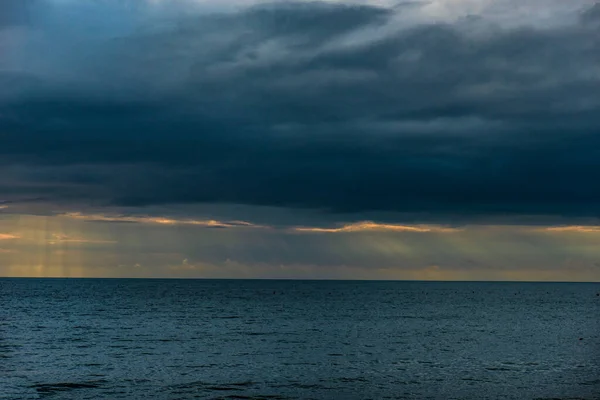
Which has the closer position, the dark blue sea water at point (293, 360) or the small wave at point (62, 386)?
the small wave at point (62, 386)

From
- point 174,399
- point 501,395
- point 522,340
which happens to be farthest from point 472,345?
point 174,399

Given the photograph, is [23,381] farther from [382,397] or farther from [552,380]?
[552,380]

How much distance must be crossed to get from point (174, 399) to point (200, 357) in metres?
21.9

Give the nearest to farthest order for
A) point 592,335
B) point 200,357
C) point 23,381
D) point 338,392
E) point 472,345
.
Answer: point 338,392, point 23,381, point 200,357, point 472,345, point 592,335

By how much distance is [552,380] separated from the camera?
58625mm

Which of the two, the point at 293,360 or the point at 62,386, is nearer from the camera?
the point at 62,386

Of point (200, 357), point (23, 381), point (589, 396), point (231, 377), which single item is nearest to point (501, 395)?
point (589, 396)

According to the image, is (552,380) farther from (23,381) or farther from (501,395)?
(23,381)

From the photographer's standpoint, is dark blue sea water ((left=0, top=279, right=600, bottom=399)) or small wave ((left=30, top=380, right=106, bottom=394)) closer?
small wave ((left=30, top=380, right=106, bottom=394))

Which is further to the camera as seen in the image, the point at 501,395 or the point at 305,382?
the point at 305,382

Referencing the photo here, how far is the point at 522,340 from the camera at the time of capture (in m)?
92.8

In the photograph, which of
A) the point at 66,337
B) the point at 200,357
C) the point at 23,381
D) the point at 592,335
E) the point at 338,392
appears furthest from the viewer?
the point at 592,335

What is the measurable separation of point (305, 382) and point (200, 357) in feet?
59.7

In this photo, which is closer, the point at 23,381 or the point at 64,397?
the point at 64,397
